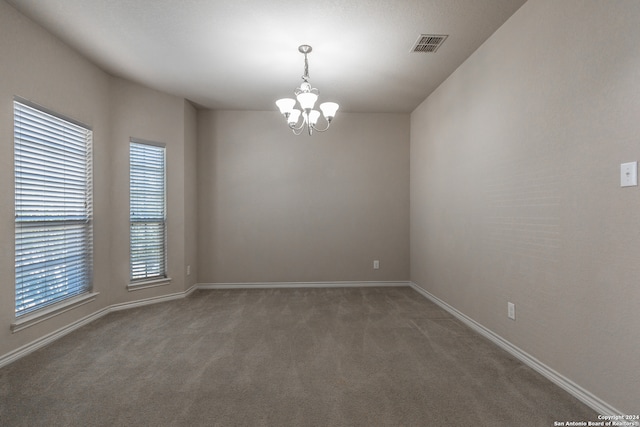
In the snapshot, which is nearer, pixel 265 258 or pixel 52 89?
pixel 52 89

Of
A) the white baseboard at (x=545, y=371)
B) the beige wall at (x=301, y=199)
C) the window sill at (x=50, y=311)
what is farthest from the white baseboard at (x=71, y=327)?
the white baseboard at (x=545, y=371)

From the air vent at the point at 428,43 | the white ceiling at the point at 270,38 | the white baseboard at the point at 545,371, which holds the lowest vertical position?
the white baseboard at the point at 545,371

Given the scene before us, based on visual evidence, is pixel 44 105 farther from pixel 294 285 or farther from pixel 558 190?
pixel 558 190

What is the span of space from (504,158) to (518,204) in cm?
44

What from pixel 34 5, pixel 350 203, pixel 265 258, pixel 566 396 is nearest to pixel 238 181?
pixel 265 258

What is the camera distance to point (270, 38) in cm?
304

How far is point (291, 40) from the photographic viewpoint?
3.08 meters

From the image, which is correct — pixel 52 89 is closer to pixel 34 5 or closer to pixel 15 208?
pixel 34 5

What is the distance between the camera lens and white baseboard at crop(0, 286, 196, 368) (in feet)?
8.70

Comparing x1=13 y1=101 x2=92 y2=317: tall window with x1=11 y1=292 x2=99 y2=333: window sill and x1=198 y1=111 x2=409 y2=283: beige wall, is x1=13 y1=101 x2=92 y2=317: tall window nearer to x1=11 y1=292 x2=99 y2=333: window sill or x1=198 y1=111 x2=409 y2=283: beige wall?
x1=11 y1=292 x2=99 y2=333: window sill

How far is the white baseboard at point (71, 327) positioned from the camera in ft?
8.70

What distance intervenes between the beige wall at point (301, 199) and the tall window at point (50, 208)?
177cm

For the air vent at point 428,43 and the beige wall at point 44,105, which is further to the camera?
the air vent at point 428,43

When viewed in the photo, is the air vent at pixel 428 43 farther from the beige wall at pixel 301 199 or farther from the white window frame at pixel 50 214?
the white window frame at pixel 50 214
